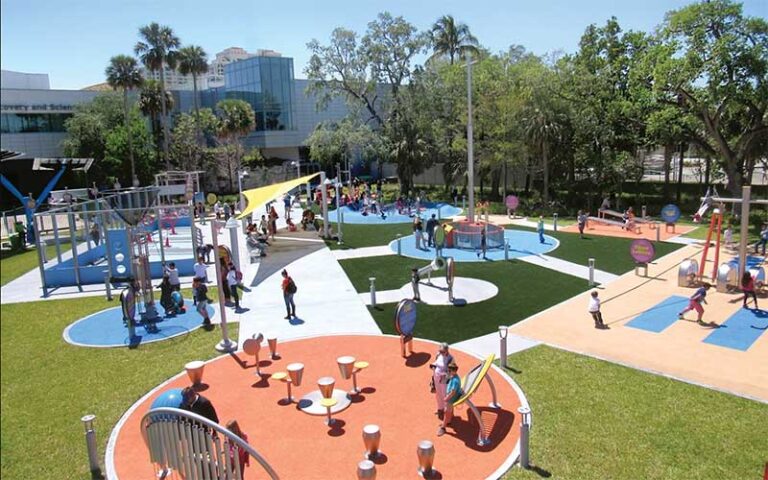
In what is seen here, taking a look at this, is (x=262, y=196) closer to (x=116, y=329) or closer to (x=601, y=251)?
(x=116, y=329)

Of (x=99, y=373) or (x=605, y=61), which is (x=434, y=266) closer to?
(x=99, y=373)

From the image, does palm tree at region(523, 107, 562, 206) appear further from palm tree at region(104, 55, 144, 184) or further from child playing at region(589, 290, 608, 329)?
palm tree at region(104, 55, 144, 184)

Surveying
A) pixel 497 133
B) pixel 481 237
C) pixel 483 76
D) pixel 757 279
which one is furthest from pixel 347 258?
pixel 483 76

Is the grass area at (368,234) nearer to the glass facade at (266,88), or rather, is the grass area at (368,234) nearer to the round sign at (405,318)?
the round sign at (405,318)

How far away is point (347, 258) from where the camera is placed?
27734 mm

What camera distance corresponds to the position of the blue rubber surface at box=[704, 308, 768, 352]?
15.5m

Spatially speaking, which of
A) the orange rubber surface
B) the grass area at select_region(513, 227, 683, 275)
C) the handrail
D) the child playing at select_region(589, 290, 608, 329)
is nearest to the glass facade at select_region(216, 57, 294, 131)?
the orange rubber surface

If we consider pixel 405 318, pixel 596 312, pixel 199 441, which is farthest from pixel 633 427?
pixel 199 441

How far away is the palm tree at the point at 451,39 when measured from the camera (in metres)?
62.8

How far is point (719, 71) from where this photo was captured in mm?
33781

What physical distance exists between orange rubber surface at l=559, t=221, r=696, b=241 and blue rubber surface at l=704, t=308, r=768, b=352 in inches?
551

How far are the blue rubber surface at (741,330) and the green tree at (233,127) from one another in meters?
48.7

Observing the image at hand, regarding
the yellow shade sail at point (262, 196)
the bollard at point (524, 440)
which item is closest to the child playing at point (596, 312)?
the bollard at point (524, 440)

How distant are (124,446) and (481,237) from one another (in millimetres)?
20658
